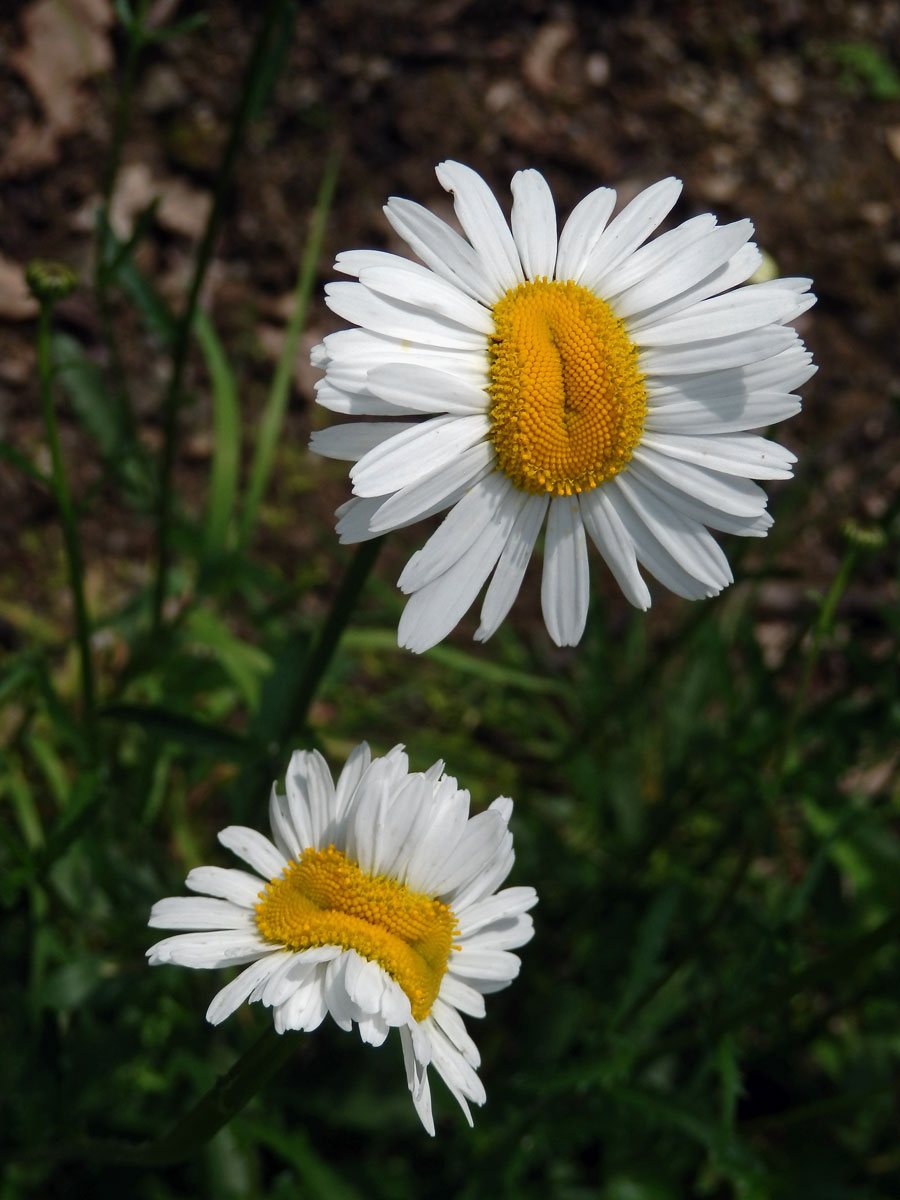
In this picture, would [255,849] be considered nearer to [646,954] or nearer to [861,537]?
[646,954]

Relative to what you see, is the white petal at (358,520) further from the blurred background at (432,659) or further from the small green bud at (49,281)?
the small green bud at (49,281)

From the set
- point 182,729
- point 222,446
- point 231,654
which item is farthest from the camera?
point 222,446

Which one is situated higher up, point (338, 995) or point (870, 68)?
point (870, 68)

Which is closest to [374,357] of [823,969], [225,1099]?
[225,1099]

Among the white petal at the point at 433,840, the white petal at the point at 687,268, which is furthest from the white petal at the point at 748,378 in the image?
the white petal at the point at 433,840

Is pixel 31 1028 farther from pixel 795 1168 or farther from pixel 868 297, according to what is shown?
pixel 868 297

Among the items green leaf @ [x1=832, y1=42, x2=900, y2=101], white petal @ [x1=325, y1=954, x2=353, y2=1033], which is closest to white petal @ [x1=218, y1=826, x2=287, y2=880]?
white petal @ [x1=325, y1=954, x2=353, y2=1033]

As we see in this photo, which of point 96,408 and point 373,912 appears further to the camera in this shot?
point 96,408
